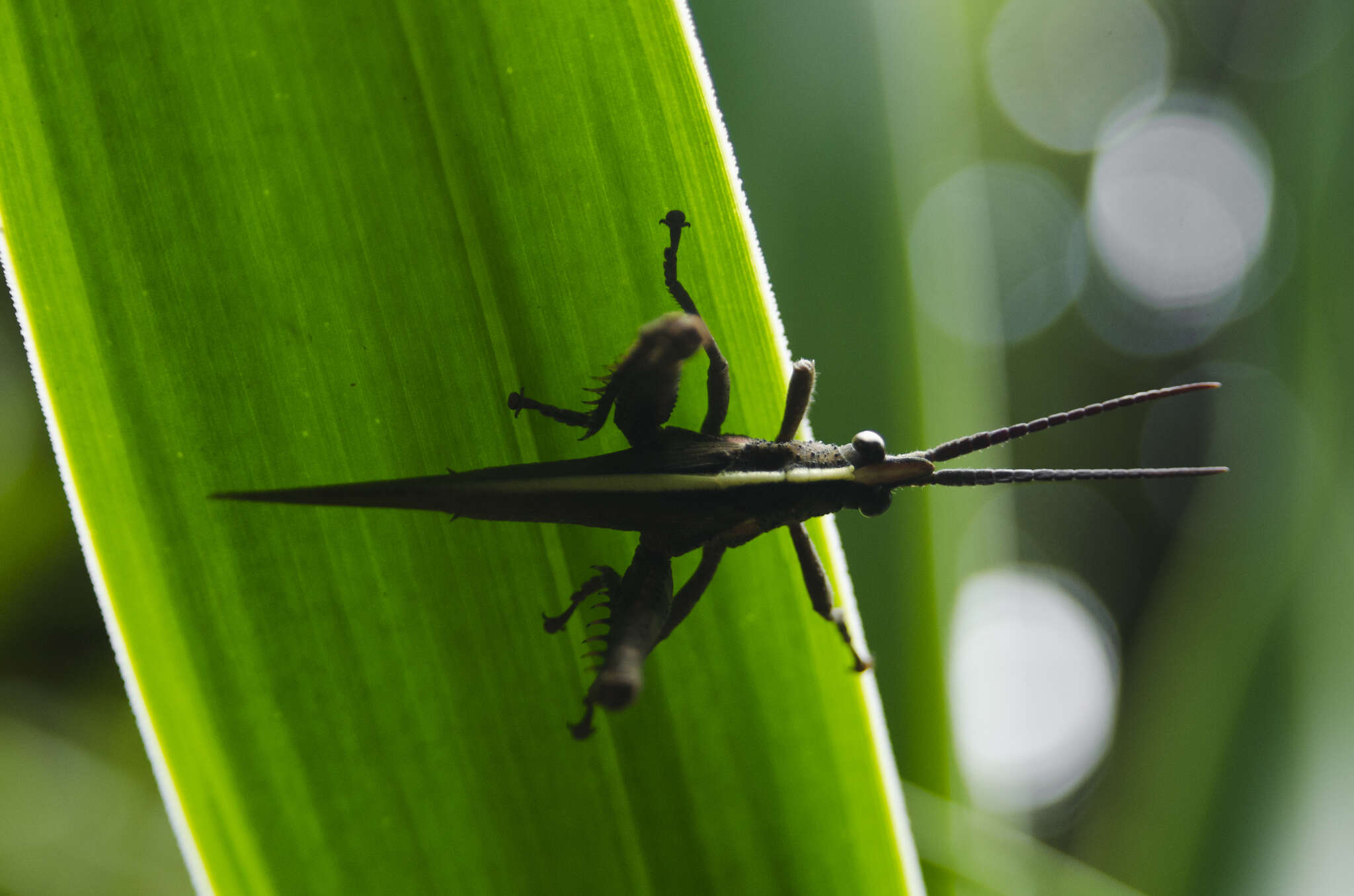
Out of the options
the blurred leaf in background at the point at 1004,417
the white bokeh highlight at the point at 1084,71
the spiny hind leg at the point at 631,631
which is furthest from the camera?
the white bokeh highlight at the point at 1084,71

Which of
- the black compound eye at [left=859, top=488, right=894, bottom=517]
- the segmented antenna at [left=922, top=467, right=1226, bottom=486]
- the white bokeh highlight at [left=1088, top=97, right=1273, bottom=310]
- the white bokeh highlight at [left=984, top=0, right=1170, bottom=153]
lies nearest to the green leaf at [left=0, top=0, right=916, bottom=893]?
the black compound eye at [left=859, top=488, right=894, bottom=517]

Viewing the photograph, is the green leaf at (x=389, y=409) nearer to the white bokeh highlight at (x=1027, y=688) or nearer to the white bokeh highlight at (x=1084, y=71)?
the white bokeh highlight at (x=1027, y=688)

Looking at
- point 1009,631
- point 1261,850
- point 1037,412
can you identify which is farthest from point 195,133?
point 1037,412

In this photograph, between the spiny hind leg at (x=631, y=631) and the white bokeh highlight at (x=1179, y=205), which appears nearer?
the spiny hind leg at (x=631, y=631)

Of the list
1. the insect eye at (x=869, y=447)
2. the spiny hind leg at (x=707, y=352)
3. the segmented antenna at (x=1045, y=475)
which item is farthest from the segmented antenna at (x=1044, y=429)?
the spiny hind leg at (x=707, y=352)

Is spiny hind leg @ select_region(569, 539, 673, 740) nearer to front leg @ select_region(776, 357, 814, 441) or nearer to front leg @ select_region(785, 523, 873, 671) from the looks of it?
front leg @ select_region(785, 523, 873, 671)

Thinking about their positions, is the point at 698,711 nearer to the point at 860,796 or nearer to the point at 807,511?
the point at 860,796
